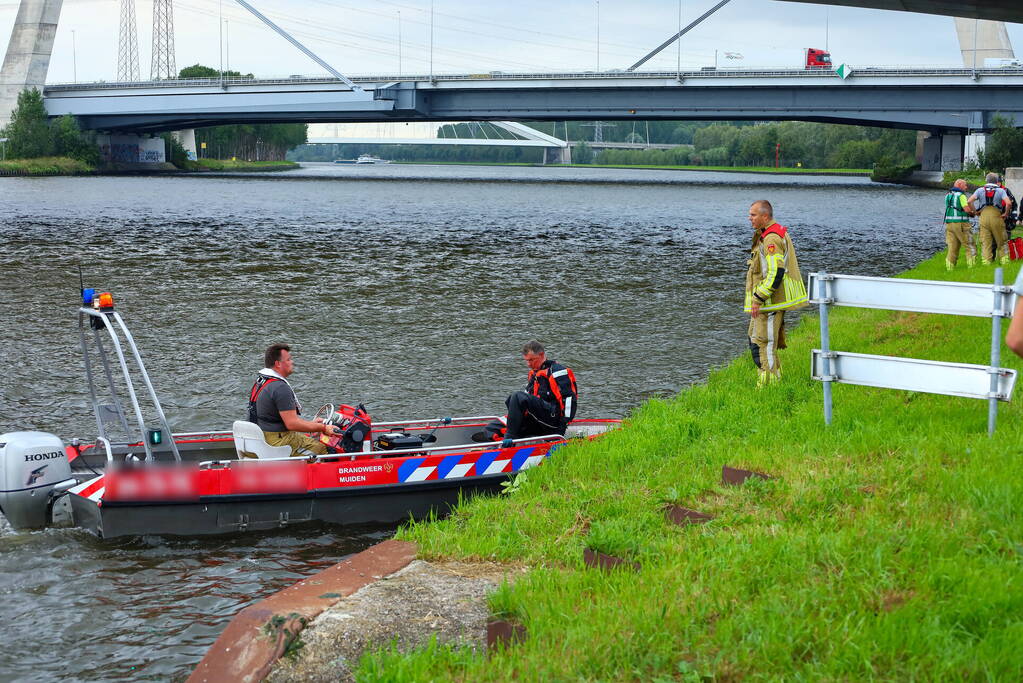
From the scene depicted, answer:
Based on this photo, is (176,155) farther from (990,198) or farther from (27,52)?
(990,198)

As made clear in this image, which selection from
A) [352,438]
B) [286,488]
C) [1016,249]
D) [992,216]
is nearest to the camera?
[286,488]

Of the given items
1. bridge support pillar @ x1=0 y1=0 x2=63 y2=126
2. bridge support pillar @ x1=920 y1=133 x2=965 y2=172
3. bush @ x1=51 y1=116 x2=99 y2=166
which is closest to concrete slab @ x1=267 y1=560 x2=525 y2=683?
bridge support pillar @ x1=920 y1=133 x2=965 y2=172

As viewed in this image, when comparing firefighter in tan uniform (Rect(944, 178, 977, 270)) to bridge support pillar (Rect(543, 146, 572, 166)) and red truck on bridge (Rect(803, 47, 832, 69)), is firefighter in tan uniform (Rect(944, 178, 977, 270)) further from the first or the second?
bridge support pillar (Rect(543, 146, 572, 166))

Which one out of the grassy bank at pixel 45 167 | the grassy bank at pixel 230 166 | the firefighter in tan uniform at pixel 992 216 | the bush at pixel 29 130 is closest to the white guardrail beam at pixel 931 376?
the firefighter in tan uniform at pixel 992 216

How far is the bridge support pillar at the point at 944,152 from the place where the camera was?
81.4 metres

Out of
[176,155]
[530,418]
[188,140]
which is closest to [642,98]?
[530,418]

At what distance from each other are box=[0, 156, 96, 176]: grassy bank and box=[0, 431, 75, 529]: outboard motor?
83.5 meters

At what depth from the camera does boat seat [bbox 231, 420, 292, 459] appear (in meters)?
10.1

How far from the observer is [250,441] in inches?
400

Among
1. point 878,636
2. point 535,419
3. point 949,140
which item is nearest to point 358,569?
point 878,636

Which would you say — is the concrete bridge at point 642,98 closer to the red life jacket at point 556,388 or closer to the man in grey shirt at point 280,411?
the red life jacket at point 556,388

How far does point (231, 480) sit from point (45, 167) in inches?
3404

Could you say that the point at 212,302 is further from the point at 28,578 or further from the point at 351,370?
the point at 28,578

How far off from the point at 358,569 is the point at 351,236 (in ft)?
117
